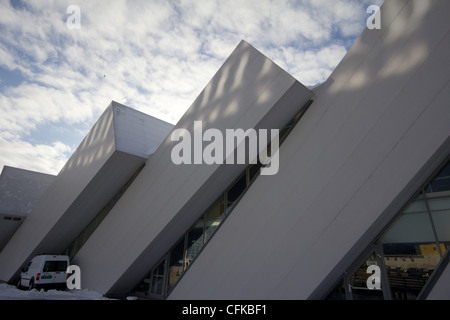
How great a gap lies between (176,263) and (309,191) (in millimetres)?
5085

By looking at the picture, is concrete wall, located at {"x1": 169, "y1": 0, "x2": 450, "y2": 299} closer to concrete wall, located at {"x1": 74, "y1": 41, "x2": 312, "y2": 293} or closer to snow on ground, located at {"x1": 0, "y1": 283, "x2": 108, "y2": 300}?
concrete wall, located at {"x1": 74, "y1": 41, "x2": 312, "y2": 293}

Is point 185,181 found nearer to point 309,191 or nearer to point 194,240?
point 194,240

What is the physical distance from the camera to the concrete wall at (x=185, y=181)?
25.4 feet

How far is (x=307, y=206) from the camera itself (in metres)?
6.65

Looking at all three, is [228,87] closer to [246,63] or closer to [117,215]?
[246,63]

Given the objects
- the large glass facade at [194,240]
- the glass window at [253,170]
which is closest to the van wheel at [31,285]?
the large glass facade at [194,240]

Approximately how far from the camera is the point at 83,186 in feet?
35.1

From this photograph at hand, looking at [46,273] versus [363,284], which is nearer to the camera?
[363,284]

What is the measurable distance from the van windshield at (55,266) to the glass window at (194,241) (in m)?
5.64

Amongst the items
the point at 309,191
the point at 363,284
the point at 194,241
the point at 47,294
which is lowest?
the point at 363,284

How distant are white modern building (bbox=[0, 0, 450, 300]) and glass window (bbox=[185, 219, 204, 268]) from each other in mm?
43

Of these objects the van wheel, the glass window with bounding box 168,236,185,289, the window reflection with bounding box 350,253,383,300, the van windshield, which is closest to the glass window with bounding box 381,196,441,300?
the window reflection with bounding box 350,253,383,300

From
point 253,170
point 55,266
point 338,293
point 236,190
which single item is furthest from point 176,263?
point 55,266

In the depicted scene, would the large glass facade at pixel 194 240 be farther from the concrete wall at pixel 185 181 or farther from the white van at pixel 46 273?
the white van at pixel 46 273
